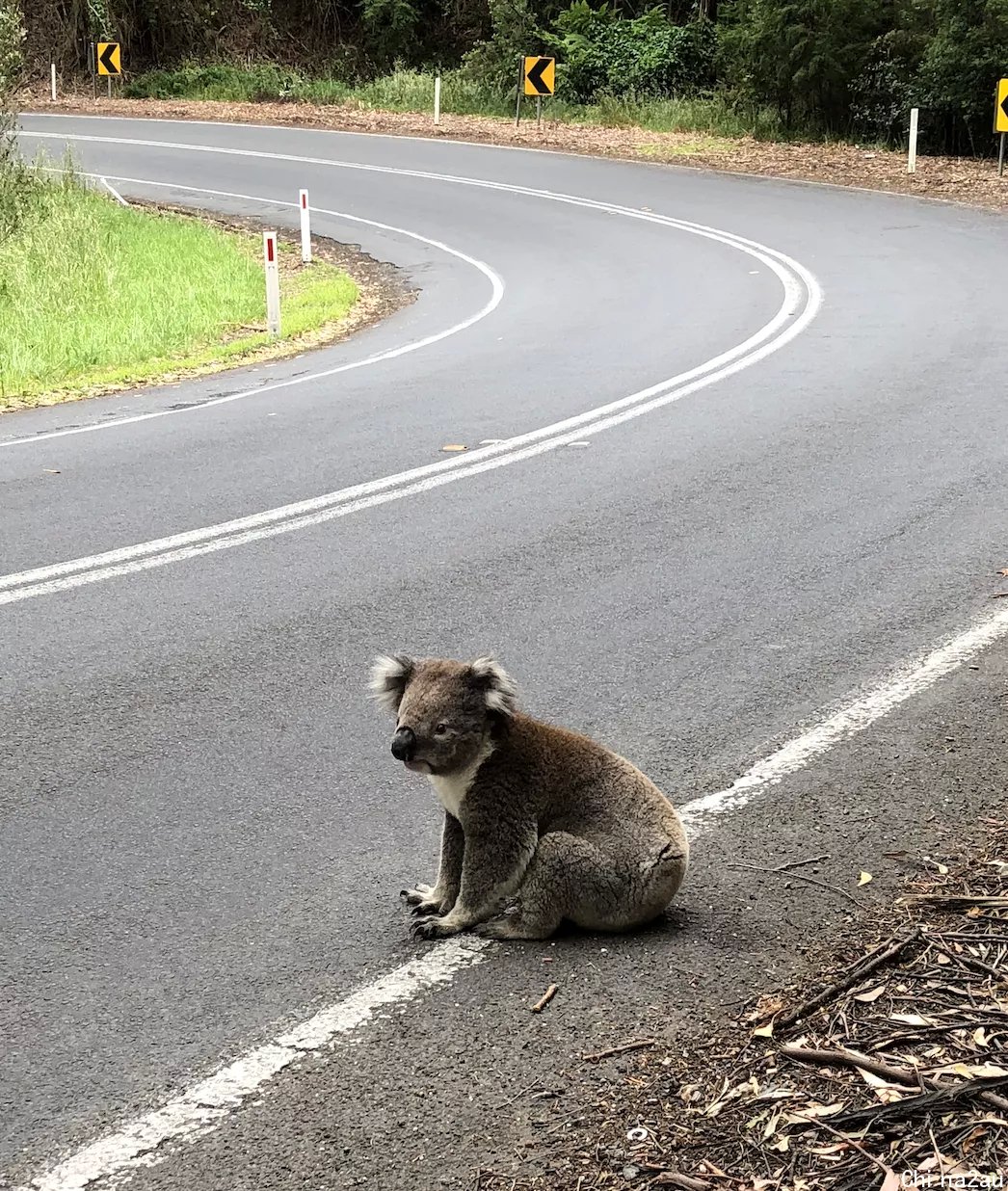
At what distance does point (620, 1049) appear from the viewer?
3.70 metres

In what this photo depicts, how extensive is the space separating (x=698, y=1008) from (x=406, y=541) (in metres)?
4.99

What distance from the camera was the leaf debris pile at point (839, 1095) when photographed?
3.11 metres

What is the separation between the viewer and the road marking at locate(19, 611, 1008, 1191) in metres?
3.31

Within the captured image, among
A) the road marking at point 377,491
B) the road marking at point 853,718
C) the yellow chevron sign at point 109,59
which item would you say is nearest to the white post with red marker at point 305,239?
the road marking at point 377,491

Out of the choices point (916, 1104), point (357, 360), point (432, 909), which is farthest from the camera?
point (357, 360)

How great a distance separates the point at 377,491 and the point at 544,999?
6.03m

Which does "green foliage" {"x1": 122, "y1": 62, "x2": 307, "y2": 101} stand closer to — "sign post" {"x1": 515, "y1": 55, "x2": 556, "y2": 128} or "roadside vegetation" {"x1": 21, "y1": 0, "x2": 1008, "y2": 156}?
"roadside vegetation" {"x1": 21, "y1": 0, "x2": 1008, "y2": 156}

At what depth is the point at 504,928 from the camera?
14.2 ft

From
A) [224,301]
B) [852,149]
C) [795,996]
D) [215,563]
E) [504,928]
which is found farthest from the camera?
[852,149]

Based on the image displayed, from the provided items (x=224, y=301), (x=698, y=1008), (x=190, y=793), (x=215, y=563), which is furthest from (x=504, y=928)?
(x=224, y=301)

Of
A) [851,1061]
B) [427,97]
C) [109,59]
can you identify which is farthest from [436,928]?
[109,59]

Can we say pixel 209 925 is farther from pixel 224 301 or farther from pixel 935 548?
pixel 224 301

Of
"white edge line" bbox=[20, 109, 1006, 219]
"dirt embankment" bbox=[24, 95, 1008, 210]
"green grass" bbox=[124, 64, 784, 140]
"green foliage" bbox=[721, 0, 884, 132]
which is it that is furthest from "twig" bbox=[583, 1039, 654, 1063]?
"green grass" bbox=[124, 64, 784, 140]

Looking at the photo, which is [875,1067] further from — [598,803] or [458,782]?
[458,782]
